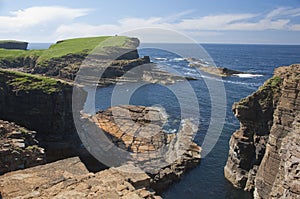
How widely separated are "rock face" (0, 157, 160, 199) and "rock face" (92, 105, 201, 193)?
23579 millimetres

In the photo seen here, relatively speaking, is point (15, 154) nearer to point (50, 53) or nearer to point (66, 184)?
point (66, 184)

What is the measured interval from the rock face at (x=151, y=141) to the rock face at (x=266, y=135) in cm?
687

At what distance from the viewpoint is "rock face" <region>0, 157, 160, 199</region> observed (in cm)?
1028

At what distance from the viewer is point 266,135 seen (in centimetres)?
3350

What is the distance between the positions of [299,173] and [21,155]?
19.2 m

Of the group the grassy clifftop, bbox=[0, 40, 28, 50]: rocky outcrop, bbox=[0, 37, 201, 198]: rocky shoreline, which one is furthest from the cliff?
bbox=[0, 40, 28, 50]: rocky outcrop

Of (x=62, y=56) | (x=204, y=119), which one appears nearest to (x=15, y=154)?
(x=204, y=119)

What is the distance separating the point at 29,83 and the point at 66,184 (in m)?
38.8

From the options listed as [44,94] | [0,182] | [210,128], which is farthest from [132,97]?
[0,182]

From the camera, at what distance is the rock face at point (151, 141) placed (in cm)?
3738

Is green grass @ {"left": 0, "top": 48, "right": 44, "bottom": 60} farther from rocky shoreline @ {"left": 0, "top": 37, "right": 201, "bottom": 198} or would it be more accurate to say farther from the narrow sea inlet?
the narrow sea inlet

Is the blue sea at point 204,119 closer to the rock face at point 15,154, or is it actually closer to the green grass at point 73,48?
the rock face at point 15,154

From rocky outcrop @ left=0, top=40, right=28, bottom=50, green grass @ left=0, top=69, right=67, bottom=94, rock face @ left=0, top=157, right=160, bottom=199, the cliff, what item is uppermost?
rocky outcrop @ left=0, top=40, right=28, bottom=50

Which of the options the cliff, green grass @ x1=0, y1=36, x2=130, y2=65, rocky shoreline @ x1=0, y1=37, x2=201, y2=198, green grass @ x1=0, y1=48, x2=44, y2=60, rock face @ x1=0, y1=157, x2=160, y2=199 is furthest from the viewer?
green grass @ x1=0, y1=36, x2=130, y2=65
